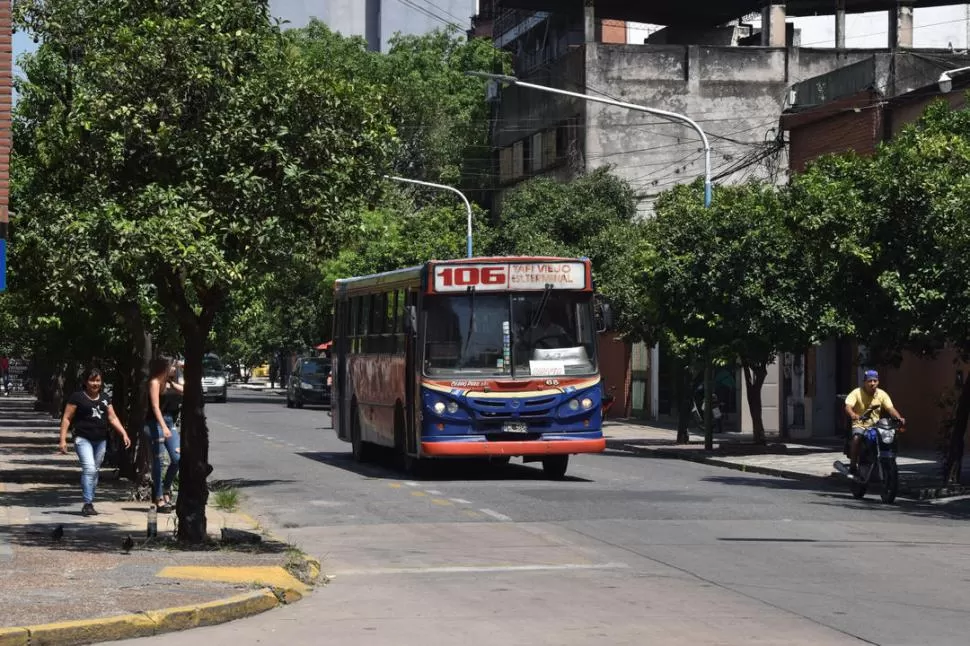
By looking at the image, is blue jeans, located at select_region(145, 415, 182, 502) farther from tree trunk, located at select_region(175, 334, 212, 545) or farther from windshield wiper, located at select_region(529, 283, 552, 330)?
windshield wiper, located at select_region(529, 283, 552, 330)

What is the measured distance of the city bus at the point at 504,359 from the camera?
76.7 feet

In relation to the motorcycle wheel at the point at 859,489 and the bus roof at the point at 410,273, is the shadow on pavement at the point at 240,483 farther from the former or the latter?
the motorcycle wheel at the point at 859,489

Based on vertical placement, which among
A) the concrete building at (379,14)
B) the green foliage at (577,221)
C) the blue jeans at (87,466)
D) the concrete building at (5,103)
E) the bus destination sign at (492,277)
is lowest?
the blue jeans at (87,466)

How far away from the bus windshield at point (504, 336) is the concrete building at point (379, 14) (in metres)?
80.0

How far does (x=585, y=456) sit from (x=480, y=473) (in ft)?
20.5

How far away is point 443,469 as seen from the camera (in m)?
26.7

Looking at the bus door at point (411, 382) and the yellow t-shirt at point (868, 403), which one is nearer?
the yellow t-shirt at point (868, 403)

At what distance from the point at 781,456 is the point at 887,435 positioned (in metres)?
9.75

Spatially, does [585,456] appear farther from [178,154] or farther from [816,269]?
[178,154]

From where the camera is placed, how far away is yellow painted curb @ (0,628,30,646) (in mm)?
9141

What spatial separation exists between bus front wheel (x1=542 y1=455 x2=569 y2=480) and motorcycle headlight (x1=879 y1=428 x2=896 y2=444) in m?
5.32

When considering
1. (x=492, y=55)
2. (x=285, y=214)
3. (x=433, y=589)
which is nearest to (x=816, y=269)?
(x=285, y=214)

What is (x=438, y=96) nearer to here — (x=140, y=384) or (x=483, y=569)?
(x=140, y=384)

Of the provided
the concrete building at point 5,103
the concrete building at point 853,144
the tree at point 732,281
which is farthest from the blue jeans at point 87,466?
the concrete building at point 853,144
